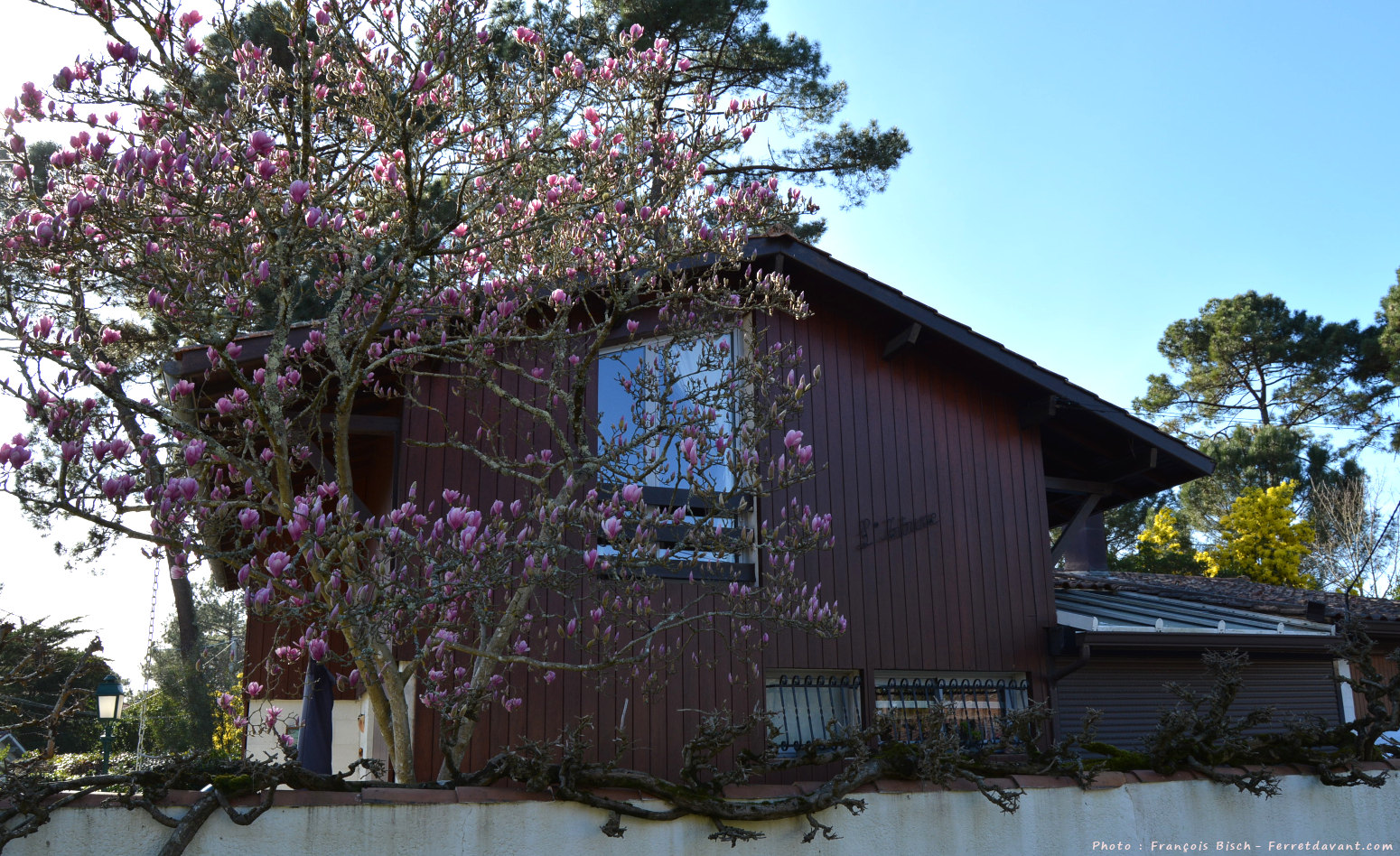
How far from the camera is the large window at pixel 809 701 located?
802 centimetres

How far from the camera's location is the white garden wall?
375 cm

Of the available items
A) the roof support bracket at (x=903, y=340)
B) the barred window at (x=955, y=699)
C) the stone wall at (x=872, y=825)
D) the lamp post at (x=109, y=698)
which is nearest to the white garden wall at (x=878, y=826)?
the stone wall at (x=872, y=825)

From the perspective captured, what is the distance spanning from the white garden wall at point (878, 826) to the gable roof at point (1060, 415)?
3.90 meters

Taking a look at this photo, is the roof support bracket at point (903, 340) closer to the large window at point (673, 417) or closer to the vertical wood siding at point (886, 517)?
the vertical wood siding at point (886, 517)

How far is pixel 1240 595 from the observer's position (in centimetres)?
1193

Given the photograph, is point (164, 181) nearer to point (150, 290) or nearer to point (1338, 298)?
point (150, 290)

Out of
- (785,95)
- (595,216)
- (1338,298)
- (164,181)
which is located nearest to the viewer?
(164,181)

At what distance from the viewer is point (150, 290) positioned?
197 inches

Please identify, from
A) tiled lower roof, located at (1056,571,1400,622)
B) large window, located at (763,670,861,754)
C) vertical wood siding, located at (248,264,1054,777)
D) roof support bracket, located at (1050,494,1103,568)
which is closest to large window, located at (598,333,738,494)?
vertical wood siding, located at (248,264,1054,777)

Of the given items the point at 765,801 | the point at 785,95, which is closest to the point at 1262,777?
the point at 765,801

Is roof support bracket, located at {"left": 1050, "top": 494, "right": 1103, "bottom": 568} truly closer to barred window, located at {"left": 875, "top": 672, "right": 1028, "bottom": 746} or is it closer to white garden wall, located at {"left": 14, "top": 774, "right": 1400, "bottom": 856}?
barred window, located at {"left": 875, "top": 672, "right": 1028, "bottom": 746}

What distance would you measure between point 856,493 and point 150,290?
5394mm

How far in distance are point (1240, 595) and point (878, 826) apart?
8736mm

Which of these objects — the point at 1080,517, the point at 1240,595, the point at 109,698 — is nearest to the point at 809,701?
the point at 1080,517
